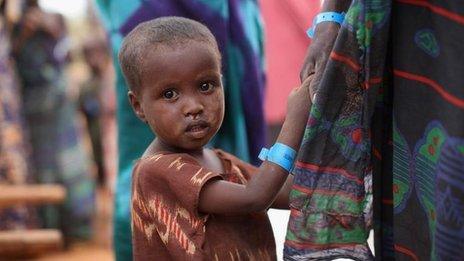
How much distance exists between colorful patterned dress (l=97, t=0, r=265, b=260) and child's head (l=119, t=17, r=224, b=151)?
880mm

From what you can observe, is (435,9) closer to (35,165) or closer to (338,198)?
(338,198)

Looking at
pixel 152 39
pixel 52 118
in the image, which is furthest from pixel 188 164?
pixel 52 118

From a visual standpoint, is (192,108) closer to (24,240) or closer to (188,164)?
(188,164)

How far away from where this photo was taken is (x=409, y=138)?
177 cm

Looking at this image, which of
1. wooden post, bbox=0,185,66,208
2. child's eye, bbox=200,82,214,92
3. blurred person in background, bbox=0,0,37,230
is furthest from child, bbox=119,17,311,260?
blurred person in background, bbox=0,0,37,230

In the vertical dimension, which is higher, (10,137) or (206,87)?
(206,87)

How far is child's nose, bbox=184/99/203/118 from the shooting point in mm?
2070

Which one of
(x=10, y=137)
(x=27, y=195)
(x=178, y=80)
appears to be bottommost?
(x=27, y=195)

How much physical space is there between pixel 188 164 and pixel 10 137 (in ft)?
14.1

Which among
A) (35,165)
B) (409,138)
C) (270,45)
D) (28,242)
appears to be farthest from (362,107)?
(35,165)

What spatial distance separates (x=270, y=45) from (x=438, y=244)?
14.1ft

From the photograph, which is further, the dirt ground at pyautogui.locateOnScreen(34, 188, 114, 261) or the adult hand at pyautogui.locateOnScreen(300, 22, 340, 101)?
the dirt ground at pyautogui.locateOnScreen(34, 188, 114, 261)

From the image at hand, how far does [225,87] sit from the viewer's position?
10.2 feet

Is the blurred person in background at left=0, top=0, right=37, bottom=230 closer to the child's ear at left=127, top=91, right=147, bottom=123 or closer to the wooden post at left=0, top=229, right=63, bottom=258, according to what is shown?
the wooden post at left=0, top=229, right=63, bottom=258
